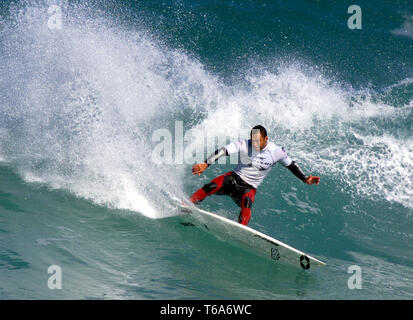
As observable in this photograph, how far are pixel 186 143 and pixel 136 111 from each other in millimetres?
1516

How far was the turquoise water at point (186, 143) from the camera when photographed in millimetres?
6180

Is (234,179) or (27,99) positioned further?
(27,99)

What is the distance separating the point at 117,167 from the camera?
27.7 feet

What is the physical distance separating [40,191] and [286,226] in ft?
14.1

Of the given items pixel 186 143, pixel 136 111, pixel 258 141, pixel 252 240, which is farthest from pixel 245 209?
pixel 136 111

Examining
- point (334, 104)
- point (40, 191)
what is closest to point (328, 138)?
point (334, 104)

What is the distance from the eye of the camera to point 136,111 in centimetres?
1155

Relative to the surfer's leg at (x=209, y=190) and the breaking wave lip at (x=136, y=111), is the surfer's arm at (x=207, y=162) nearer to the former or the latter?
the surfer's leg at (x=209, y=190)

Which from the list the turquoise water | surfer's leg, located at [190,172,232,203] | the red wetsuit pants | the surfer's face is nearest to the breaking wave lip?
the turquoise water

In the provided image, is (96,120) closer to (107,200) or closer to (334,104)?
(107,200)

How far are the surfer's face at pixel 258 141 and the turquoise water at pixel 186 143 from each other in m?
1.50

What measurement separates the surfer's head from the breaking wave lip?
1815mm

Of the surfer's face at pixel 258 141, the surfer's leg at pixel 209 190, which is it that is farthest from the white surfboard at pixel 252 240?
the surfer's face at pixel 258 141
